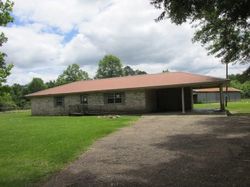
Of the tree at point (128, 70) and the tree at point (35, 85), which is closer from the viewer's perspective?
the tree at point (35, 85)

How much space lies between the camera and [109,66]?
84.1 meters

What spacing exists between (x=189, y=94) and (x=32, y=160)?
2237 cm

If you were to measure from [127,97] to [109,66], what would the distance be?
58.0 m

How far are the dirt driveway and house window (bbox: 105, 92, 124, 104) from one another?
15.1m

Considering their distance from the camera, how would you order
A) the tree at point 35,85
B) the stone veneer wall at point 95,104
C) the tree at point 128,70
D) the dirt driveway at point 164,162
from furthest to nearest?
the tree at point 128,70 < the tree at point 35,85 < the stone veneer wall at point 95,104 < the dirt driveway at point 164,162

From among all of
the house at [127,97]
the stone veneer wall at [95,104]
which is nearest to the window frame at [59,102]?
the house at [127,97]

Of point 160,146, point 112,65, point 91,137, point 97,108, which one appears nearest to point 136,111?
point 97,108

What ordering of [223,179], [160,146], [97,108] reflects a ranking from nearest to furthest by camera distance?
[223,179], [160,146], [97,108]

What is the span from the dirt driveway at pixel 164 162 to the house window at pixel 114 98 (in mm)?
15064

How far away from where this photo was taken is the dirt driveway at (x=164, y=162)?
20.8ft

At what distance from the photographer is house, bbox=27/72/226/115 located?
25938mm

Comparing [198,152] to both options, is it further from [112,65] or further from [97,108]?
[112,65]

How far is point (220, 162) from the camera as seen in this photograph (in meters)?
7.64

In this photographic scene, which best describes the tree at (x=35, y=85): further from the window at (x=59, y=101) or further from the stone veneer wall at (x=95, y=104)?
the window at (x=59, y=101)
